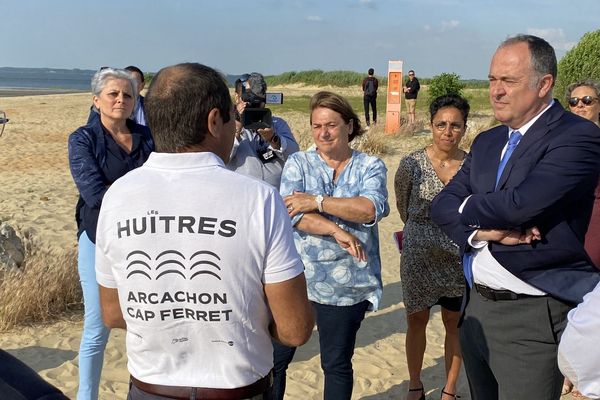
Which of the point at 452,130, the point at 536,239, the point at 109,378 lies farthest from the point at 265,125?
the point at 109,378

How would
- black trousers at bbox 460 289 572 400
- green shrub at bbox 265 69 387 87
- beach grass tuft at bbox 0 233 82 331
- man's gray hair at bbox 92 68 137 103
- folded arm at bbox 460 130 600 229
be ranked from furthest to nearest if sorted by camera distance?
green shrub at bbox 265 69 387 87
beach grass tuft at bbox 0 233 82 331
man's gray hair at bbox 92 68 137 103
black trousers at bbox 460 289 572 400
folded arm at bbox 460 130 600 229

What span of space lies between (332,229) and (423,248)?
2.88 feet

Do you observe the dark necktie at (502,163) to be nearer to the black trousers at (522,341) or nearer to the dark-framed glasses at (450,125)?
the black trousers at (522,341)

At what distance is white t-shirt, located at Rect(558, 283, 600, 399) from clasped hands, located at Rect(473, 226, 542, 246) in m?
0.81

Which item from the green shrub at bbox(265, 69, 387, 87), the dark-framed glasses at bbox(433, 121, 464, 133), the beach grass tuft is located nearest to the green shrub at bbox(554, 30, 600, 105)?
the dark-framed glasses at bbox(433, 121, 464, 133)

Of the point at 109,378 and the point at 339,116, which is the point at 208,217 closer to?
the point at 339,116

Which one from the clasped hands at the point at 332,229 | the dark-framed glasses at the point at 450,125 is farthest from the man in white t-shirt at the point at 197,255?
the dark-framed glasses at the point at 450,125

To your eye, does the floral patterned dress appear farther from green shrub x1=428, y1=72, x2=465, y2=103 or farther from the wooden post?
green shrub x1=428, y1=72, x2=465, y2=103

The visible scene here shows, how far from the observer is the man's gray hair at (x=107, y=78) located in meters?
3.75

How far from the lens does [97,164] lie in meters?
3.60

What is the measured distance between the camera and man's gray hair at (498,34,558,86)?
2547mm

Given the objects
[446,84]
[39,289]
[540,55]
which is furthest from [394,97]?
[540,55]

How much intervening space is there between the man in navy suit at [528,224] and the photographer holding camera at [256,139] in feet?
4.10

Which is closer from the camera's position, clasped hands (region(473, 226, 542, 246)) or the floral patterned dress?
clasped hands (region(473, 226, 542, 246))
